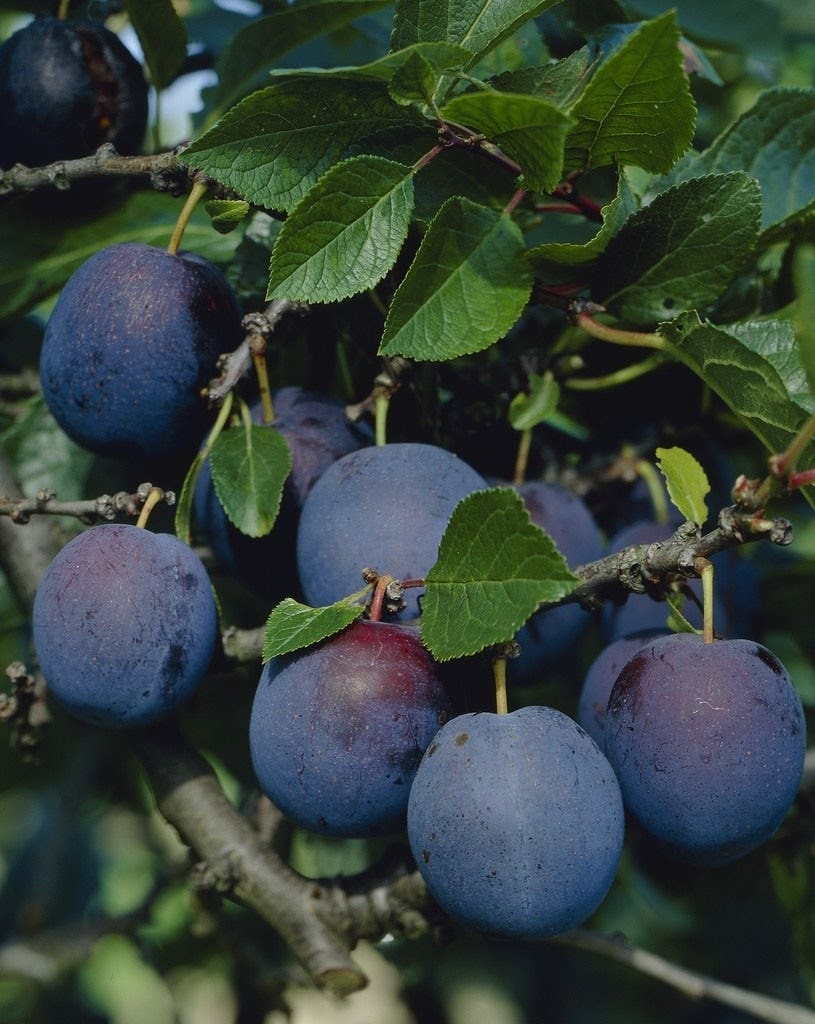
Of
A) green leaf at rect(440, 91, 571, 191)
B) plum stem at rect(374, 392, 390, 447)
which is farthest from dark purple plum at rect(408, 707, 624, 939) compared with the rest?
green leaf at rect(440, 91, 571, 191)

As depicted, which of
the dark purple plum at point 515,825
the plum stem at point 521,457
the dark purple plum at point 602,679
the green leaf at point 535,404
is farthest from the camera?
the plum stem at point 521,457

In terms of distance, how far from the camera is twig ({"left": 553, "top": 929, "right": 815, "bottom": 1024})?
929mm

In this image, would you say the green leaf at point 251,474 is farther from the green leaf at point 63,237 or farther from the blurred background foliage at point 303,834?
the green leaf at point 63,237

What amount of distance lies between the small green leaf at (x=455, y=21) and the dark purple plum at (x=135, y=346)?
277 mm

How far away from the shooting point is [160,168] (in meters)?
0.91

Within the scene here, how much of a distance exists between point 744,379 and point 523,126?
0.25m

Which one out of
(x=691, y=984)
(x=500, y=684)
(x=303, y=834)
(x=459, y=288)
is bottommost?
(x=303, y=834)

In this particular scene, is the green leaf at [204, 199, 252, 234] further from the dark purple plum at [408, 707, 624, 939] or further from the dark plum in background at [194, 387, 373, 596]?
the dark purple plum at [408, 707, 624, 939]

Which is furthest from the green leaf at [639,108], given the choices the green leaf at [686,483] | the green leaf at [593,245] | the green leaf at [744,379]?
the green leaf at [686,483]

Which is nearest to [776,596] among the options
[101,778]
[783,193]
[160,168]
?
[783,193]

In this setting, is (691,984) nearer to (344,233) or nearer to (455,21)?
(344,233)

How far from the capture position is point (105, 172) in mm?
960

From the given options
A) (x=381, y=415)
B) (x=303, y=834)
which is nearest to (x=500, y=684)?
(x=381, y=415)

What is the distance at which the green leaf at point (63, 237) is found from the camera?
1181 millimetres
